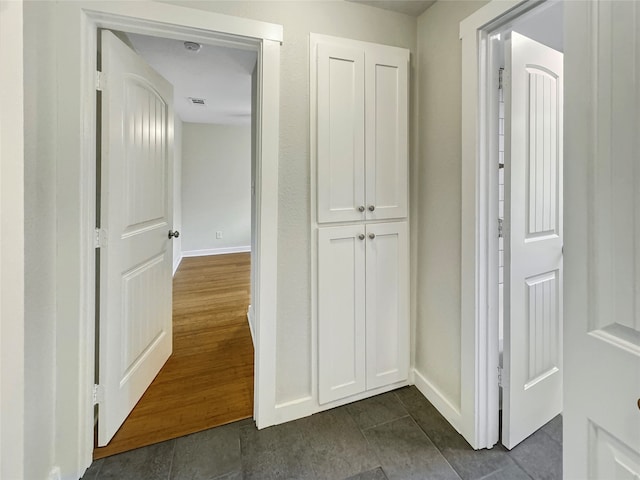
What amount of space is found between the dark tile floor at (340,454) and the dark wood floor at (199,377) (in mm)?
101

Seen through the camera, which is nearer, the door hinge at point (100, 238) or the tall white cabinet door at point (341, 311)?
the door hinge at point (100, 238)

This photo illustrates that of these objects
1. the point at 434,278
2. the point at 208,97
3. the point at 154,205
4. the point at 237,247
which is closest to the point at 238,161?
the point at 237,247

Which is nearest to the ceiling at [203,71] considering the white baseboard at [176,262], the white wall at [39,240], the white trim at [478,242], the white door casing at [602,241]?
the white wall at [39,240]

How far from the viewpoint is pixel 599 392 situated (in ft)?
2.20

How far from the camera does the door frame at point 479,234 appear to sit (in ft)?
4.66

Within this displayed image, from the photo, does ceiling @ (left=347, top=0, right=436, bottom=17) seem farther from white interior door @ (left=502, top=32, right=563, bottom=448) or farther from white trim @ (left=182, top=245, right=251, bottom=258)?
white trim @ (left=182, top=245, right=251, bottom=258)

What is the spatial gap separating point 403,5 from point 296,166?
1.11 m

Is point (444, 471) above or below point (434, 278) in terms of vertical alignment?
below

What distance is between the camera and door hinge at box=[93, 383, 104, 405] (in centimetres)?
148

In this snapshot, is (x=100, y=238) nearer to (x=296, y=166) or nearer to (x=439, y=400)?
(x=296, y=166)

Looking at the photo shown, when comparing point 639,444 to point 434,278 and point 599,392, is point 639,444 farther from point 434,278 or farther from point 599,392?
point 434,278

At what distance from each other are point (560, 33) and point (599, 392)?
188 centimetres

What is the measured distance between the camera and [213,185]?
5754mm

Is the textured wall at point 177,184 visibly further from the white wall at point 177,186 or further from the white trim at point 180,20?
the white trim at point 180,20
